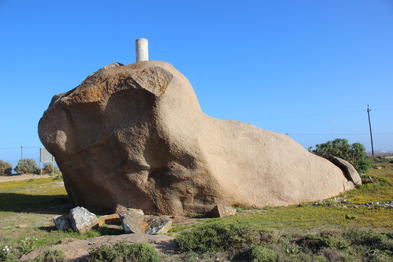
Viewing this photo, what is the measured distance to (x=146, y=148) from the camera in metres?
12.1

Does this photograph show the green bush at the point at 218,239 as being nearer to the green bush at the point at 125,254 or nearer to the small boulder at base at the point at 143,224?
the green bush at the point at 125,254

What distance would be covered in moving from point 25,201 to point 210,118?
374 inches

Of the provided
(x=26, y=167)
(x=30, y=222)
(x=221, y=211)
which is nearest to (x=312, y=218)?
(x=221, y=211)

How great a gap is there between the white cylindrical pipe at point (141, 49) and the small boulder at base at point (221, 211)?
6710mm

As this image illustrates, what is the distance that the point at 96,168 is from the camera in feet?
42.2

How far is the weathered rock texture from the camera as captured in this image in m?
12.0

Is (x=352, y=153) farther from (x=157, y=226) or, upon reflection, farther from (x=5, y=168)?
(x=5, y=168)

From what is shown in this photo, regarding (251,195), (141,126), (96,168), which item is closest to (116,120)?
(141,126)

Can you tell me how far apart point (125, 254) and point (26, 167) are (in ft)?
137

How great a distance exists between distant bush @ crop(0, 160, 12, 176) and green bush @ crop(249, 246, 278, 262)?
1671 inches

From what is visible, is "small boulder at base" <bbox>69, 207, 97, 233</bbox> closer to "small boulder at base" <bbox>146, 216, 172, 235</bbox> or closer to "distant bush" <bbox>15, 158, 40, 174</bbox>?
"small boulder at base" <bbox>146, 216, 172, 235</bbox>

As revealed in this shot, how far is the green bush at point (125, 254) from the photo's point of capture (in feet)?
21.7

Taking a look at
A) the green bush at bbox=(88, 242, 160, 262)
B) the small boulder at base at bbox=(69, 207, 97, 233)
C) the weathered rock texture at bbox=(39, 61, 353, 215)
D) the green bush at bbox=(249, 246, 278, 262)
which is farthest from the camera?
the weathered rock texture at bbox=(39, 61, 353, 215)

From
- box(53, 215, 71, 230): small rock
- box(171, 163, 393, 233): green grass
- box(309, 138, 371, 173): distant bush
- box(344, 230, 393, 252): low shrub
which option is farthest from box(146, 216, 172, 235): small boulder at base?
box(309, 138, 371, 173): distant bush
